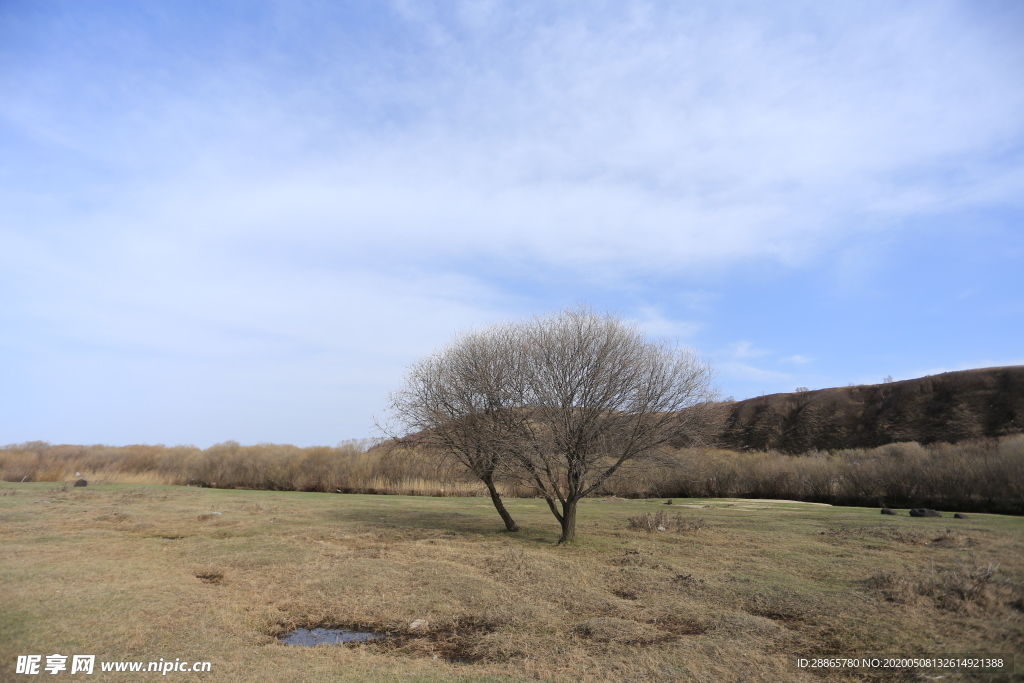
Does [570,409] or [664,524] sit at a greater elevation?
[570,409]

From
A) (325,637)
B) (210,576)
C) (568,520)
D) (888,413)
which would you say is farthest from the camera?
(888,413)

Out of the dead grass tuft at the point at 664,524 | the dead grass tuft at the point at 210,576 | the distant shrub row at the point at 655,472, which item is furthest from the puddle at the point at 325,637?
the dead grass tuft at the point at 664,524

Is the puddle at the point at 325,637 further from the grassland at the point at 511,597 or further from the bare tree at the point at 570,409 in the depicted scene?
the bare tree at the point at 570,409

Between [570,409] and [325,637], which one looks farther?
[570,409]

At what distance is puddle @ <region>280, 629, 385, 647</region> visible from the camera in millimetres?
7160

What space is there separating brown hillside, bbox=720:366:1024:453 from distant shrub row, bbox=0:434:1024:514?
562cm

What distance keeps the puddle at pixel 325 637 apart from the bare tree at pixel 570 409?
6146 mm

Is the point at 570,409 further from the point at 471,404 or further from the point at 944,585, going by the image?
the point at 944,585

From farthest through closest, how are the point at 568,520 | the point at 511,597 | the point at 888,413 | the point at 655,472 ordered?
1. the point at 888,413
2. the point at 655,472
3. the point at 568,520
4. the point at 511,597

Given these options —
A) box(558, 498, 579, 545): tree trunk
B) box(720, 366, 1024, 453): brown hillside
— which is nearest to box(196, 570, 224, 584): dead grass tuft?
box(558, 498, 579, 545): tree trunk

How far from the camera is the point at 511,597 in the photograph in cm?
888

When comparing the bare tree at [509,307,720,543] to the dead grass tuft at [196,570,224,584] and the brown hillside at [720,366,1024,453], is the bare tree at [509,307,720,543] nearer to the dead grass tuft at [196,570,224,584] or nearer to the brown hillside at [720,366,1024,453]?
the dead grass tuft at [196,570,224,584]

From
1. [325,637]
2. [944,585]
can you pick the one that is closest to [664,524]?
[944,585]

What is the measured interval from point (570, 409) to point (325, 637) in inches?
300
